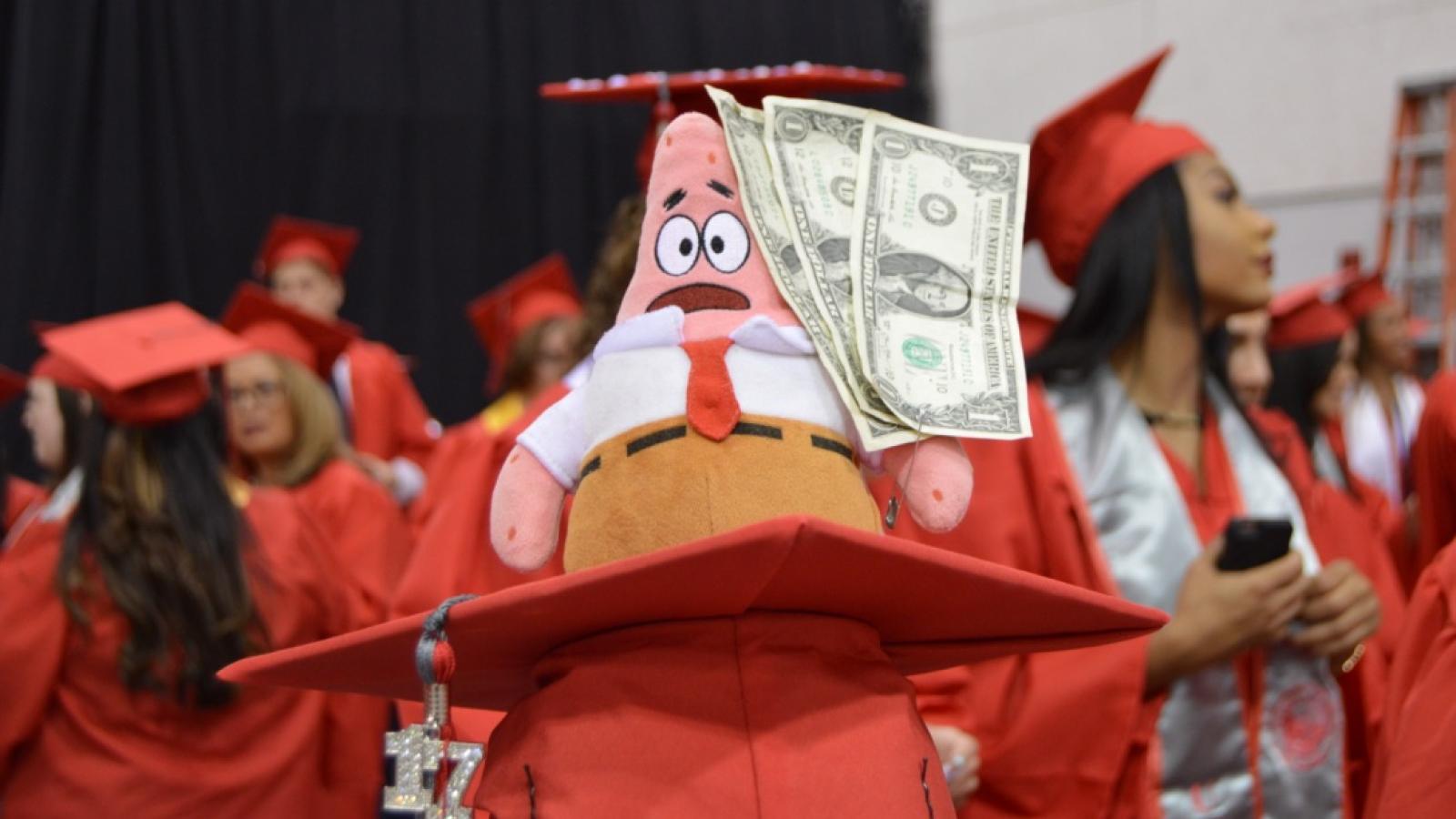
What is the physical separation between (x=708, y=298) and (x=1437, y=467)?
1.19 m

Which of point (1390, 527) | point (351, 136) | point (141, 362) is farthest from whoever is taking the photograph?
point (351, 136)

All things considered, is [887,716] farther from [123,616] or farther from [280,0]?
[280,0]

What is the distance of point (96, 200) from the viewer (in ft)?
20.0

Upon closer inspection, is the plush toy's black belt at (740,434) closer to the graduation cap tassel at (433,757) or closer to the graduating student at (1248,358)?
the graduation cap tassel at (433,757)

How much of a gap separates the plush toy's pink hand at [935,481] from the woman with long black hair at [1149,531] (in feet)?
2.41

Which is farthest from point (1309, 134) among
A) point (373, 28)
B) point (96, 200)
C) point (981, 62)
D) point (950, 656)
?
point (950, 656)

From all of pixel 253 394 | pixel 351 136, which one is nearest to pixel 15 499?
pixel 253 394

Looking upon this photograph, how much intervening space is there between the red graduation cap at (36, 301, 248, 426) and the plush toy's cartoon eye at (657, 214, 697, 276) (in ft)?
6.19

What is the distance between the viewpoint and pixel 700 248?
1.41 meters

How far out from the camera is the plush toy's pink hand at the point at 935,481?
1380 millimetres

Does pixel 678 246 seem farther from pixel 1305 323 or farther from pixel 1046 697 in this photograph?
pixel 1305 323

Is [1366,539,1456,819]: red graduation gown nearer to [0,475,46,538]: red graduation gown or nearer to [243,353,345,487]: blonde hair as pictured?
[243,353,345,487]: blonde hair

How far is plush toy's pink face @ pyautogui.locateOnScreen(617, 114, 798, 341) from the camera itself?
55.1 inches

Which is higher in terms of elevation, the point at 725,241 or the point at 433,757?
the point at 725,241
